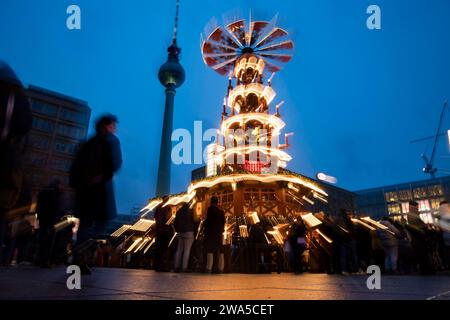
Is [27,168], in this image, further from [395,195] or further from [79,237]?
[395,195]

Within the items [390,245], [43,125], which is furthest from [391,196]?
[43,125]

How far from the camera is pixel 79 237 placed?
16.0 ft

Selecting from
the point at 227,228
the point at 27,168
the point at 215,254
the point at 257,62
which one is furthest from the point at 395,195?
the point at 27,168

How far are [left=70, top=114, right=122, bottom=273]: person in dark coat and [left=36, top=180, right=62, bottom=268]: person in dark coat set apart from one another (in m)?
3.74

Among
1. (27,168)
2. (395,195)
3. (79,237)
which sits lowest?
(79,237)

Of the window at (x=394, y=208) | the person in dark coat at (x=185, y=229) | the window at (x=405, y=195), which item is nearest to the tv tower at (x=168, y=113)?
the window at (x=394, y=208)

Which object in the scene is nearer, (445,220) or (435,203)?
(445,220)

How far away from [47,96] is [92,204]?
69061 mm

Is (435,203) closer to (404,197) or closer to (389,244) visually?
(404,197)

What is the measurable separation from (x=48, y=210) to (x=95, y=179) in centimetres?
447

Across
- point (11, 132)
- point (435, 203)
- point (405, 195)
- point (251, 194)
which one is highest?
point (405, 195)

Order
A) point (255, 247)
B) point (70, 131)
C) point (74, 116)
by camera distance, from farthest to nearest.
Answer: point (74, 116)
point (70, 131)
point (255, 247)

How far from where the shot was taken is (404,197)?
271 ft

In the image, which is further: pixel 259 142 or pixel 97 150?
pixel 259 142
